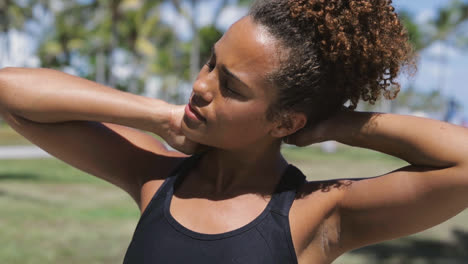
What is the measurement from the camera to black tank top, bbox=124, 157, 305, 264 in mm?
1321

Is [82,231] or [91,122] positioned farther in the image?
[82,231]

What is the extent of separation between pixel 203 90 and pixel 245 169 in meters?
0.28

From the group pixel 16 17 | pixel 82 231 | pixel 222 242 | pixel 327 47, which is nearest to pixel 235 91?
pixel 327 47

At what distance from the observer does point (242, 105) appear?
1355 mm

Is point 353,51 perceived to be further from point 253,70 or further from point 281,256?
point 281,256

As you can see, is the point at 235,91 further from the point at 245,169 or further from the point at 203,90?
the point at 245,169

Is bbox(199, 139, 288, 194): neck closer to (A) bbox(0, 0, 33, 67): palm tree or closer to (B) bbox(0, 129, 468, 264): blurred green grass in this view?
(B) bbox(0, 129, 468, 264): blurred green grass

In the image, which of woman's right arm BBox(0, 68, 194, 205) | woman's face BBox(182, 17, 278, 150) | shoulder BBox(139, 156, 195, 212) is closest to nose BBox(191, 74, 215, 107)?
woman's face BBox(182, 17, 278, 150)

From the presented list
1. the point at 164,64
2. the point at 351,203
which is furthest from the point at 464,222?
the point at 164,64

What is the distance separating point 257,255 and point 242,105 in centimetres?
38

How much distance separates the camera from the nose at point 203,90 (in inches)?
53.7

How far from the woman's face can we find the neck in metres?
0.09

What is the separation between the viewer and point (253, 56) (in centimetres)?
133

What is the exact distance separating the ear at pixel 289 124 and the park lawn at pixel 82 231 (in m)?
4.68
